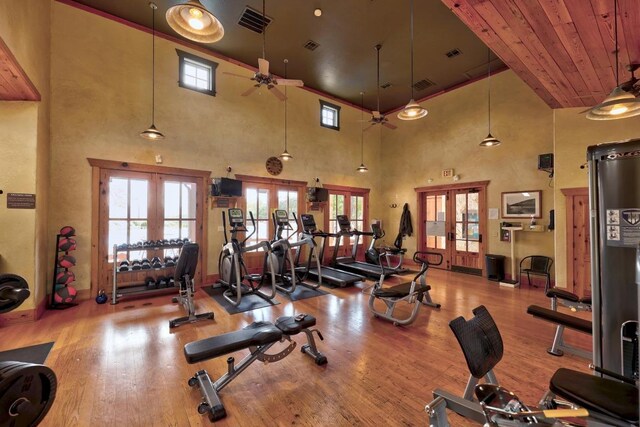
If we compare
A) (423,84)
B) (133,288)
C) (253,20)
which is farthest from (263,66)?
(423,84)

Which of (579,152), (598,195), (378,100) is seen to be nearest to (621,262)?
(598,195)

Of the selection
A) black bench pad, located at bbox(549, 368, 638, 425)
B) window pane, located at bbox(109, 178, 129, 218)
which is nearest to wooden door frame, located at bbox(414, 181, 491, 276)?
black bench pad, located at bbox(549, 368, 638, 425)

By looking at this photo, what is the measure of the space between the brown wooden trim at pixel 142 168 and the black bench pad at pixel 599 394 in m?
6.33

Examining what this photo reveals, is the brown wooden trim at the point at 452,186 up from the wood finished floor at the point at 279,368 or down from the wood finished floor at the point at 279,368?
up

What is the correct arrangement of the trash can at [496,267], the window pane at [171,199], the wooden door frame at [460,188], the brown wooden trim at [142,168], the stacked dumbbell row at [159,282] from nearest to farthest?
1. the brown wooden trim at [142,168]
2. the stacked dumbbell row at [159,282]
3. the window pane at [171,199]
4. the trash can at [496,267]
5. the wooden door frame at [460,188]

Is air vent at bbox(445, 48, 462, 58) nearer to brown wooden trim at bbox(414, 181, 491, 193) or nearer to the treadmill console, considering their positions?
brown wooden trim at bbox(414, 181, 491, 193)

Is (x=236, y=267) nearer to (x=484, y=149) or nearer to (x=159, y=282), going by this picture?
(x=159, y=282)

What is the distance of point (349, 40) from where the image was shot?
5.65 meters

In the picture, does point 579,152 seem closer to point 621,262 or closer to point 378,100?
point 621,262

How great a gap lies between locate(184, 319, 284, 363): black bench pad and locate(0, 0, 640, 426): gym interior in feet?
0.07

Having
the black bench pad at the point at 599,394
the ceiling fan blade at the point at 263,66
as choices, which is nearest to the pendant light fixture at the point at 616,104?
the black bench pad at the point at 599,394

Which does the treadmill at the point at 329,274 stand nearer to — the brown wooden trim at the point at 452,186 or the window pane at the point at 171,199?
the window pane at the point at 171,199

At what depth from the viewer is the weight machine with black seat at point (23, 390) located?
1.02 m

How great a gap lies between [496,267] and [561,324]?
404 cm
